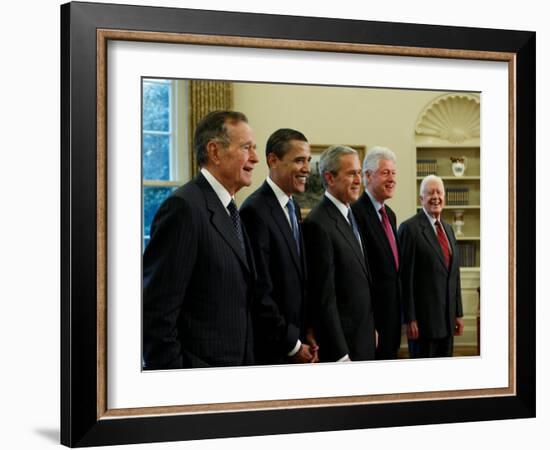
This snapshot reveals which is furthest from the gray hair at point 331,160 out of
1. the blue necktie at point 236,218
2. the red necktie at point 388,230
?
the blue necktie at point 236,218

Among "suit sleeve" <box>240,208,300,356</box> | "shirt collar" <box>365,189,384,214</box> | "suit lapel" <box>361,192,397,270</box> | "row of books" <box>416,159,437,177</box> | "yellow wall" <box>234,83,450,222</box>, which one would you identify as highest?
"yellow wall" <box>234,83,450,222</box>

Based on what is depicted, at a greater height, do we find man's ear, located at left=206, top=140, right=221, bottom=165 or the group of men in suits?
man's ear, located at left=206, top=140, right=221, bottom=165

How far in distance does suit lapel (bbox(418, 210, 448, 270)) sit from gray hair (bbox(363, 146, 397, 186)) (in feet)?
0.77

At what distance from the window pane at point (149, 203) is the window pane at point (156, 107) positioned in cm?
20

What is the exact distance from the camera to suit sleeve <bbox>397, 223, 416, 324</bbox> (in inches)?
153

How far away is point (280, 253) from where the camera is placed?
3721 millimetres

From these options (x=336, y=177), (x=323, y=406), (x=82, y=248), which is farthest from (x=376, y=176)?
(x=82, y=248)

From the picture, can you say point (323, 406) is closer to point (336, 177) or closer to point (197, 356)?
point (197, 356)

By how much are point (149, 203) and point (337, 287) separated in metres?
0.72

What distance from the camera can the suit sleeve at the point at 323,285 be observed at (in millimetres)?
3758

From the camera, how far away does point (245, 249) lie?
3.66m

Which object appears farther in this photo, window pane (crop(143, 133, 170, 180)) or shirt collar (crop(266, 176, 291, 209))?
shirt collar (crop(266, 176, 291, 209))

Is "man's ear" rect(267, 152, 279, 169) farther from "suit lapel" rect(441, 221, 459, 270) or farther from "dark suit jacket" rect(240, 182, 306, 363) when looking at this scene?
"suit lapel" rect(441, 221, 459, 270)

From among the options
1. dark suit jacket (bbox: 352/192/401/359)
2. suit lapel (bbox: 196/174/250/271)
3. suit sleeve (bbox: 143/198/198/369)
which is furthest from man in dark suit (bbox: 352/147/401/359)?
suit sleeve (bbox: 143/198/198/369)
